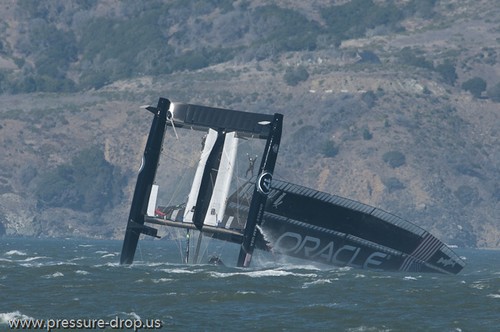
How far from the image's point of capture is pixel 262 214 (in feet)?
312

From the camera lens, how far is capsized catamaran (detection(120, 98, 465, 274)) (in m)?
93.6

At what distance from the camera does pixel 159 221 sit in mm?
92938

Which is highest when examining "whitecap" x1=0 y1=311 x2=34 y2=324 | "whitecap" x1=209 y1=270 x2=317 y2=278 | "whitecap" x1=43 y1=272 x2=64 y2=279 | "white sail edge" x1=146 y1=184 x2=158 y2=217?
"white sail edge" x1=146 y1=184 x2=158 y2=217

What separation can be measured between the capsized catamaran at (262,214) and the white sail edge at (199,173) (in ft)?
0.20

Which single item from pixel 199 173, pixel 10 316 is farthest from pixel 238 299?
pixel 199 173

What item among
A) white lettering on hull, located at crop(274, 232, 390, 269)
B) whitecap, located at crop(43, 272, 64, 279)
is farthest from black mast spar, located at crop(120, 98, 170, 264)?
white lettering on hull, located at crop(274, 232, 390, 269)

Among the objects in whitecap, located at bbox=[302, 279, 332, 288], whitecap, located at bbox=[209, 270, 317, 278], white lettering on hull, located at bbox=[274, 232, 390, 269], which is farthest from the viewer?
white lettering on hull, located at bbox=[274, 232, 390, 269]

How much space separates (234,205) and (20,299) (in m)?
25.8

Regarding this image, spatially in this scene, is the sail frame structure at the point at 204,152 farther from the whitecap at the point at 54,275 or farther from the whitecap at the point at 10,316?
the whitecap at the point at 10,316

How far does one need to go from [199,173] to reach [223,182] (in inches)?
62.1

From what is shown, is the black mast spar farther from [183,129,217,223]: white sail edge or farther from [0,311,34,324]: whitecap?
[0,311,34,324]: whitecap

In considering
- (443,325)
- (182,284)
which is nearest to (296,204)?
(182,284)

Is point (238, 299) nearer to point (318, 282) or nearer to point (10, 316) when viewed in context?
point (318, 282)

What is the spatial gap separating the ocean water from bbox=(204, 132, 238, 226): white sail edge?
137 inches
